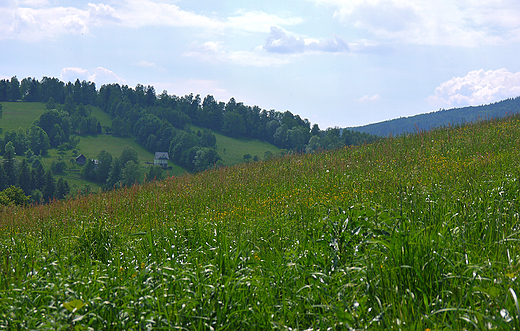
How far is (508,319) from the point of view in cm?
205

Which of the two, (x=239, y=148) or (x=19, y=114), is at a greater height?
(x=19, y=114)

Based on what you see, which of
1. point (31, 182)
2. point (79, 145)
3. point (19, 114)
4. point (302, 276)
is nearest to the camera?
point (302, 276)

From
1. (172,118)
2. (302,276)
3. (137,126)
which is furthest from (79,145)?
(302,276)

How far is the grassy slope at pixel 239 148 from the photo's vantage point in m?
109

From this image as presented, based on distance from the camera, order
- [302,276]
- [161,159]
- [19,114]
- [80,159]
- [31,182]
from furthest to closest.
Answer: [19,114], [80,159], [161,159], [31,182], [302,276]

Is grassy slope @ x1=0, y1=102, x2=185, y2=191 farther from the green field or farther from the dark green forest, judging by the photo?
the dark green forest

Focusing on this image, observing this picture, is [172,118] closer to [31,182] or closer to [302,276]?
[31,182]

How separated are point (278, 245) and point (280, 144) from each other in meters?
116

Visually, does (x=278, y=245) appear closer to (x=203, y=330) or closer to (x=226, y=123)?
(x=203, y=330)

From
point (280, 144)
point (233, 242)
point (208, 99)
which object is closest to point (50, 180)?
point (280, 144)

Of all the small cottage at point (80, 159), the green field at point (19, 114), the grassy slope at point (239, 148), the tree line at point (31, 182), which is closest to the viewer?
the tree line at point (31, 182)

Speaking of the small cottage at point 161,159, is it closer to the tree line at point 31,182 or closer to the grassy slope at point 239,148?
the grassy slope at point 239,148

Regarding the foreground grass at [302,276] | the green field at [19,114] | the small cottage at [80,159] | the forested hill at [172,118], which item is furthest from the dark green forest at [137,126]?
the foreground grass at [302,276]

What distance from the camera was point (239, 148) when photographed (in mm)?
118875
